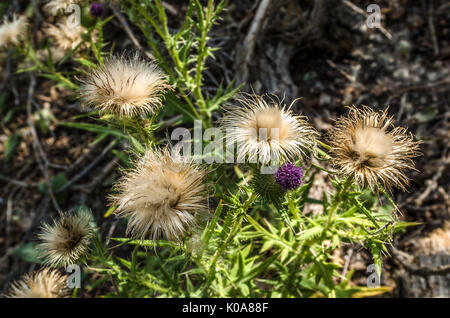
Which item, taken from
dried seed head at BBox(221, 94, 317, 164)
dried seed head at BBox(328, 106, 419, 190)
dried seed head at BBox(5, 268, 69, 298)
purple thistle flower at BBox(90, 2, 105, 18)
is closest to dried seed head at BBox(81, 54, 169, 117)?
dried seed head at BBox(221, 94, 317, 164)

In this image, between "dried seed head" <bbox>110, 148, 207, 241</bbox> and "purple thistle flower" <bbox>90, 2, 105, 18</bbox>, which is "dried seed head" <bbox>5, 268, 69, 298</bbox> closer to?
"dried seed head" <bbox>110, 148, 207, 241</bbox>

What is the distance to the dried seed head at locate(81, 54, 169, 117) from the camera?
5.19ft

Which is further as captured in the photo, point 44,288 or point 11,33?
point 11,33

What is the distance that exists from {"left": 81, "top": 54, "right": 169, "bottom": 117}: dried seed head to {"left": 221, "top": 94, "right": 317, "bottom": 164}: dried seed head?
16.7 inches

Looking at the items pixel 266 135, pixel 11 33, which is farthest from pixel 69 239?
pixel 11 33

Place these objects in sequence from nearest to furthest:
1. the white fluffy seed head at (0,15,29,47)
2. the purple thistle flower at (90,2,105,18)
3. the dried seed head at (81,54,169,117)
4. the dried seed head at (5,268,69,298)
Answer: the dried seed head at (81,54,169,117) < the dried seed head at (5,268,69,298) < the purple thistle flower at (90,2,105,18) < the white fluffy seed head at (0,15,29,47)

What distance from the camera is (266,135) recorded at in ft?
4.91

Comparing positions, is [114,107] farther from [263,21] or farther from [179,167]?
[263,21]

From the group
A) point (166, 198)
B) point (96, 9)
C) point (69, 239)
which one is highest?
point (96, 9)

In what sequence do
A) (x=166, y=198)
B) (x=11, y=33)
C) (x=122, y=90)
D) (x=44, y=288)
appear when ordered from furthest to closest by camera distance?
(x=11, y=33) < (x=44, y=288) < (x=122, y=90) < (x=166, y=198)

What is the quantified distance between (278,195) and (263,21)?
2033 millimetres

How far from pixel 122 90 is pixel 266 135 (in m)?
0.71

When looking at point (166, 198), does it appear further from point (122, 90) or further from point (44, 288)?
point (44, 288)
